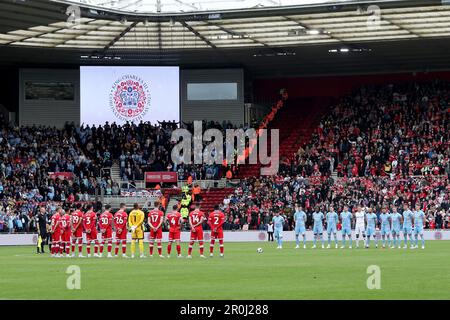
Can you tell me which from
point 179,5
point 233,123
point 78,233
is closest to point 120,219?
point 78,233

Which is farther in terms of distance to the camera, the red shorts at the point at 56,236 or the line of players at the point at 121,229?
the red shorts at the point at 56,236

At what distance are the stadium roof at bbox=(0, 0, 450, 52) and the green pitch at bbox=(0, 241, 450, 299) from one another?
1674cm

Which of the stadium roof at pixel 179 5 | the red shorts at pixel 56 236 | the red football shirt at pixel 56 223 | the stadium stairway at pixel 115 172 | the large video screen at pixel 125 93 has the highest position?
the stadium roof at pixel 179 5

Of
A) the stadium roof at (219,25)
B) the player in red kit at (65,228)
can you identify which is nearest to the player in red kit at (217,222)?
the player in red kit at (65,228)

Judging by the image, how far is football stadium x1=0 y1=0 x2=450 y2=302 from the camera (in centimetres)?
4966

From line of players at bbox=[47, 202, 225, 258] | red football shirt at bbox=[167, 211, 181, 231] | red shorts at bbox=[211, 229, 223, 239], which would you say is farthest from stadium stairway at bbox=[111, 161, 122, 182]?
red shorts at bbox=[211, 229, 223, 239]

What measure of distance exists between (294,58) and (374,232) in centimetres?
2402

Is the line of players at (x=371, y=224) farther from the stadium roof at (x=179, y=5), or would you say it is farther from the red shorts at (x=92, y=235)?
the stadium roof at (x=179, y=5)

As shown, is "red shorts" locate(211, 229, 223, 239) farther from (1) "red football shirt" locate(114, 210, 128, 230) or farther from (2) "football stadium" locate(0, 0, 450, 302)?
(2) "football stadium" locate(0, 0, 450, 302)

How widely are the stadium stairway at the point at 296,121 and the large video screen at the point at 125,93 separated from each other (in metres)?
8.17

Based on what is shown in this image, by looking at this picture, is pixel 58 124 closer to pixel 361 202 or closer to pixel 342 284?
pixel 361 202

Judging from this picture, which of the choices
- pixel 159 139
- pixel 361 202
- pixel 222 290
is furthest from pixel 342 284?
pixel 159 139

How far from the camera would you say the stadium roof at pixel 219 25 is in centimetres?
5047

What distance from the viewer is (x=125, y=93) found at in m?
64.7
